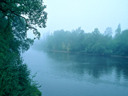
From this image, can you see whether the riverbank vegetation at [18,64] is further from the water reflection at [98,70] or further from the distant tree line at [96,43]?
the distant tree line at [96,43]

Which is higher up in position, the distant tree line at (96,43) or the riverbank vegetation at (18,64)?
the distant tree line at (96,43)

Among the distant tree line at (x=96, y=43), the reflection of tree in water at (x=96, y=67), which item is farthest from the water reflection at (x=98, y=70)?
the distant tree line at (x=96, y=43)

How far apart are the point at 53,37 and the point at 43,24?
59626mm

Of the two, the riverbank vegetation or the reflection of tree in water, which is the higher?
the riverbank vegetation

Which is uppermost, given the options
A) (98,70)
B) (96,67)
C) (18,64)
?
(18,64)

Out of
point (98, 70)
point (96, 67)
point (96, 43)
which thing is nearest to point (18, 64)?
point (98, 70)

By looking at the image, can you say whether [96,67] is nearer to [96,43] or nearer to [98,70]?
[98,70]

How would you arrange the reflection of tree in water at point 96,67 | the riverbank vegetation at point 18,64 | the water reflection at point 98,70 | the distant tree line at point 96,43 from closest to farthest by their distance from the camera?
1. the riverbank vegetation at point 18,64
2. the water reflection at point 98,70
3. the reflection of tree in water at point 96,67
4. the distant tree line at point 96,43

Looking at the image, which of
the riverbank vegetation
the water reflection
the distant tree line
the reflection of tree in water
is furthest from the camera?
the distant tree line

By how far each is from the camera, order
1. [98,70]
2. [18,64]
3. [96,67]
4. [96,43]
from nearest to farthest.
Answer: [18,64], [98,70], [96,67], [96,43]

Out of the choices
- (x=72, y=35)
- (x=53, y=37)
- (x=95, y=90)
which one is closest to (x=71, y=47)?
(x=72, y=35)

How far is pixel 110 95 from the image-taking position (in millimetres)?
13180

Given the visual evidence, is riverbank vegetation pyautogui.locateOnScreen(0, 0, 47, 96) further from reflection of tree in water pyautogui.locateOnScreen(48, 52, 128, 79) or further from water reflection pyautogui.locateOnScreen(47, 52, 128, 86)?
reflection of tree in water pyautogui.locateOnScreen(48, 52, 128, 79)

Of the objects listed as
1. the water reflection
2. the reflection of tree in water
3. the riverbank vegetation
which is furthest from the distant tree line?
the riverbank vegetation
